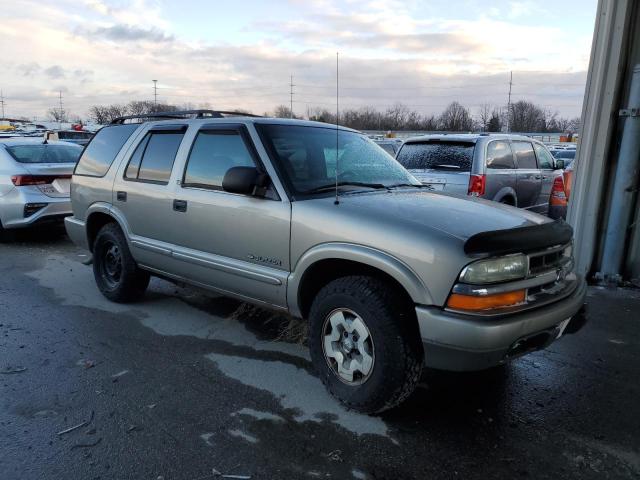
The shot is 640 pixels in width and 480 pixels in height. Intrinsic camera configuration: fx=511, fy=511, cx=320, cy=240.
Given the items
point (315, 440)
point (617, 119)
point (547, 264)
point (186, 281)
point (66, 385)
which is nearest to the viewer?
point (315, 440)

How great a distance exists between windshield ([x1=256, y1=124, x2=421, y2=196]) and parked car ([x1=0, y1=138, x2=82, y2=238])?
558cm

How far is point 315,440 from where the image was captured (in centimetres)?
296

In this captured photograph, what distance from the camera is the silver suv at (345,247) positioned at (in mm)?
2822

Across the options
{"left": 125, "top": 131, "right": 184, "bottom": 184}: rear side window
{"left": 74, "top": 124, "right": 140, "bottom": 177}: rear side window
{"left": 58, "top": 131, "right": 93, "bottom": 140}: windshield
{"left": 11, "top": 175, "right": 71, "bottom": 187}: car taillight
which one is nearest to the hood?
{"left": 125, "top": 131, "right": 184, "bottom": 184}: rear side window

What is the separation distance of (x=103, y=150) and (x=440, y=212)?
12.8 feet

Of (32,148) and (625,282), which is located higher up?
(32,148)

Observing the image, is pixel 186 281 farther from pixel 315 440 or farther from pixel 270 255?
pixel 315 440

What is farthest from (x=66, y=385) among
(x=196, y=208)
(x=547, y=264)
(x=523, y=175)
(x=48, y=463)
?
(x=523, y=175)

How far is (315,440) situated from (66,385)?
1878 mm

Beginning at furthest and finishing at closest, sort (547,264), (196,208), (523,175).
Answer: (523,175) → (196,208) → (547,264)

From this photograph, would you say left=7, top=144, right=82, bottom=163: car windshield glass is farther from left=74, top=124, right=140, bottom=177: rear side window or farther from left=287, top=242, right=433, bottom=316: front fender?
left=287, top=242, right=433, bottom=316: front fender

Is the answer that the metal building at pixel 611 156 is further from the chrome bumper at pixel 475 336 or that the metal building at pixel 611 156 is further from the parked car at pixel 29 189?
the parked car at pixel 29 189

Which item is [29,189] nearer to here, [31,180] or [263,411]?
[31,180]

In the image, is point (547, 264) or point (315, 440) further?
point (547, 264)
